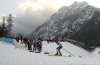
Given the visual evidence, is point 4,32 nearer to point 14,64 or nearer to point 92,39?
point 14,64

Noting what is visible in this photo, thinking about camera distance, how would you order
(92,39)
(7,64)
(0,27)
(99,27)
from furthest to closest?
(99,27), (92,39), (0,27), (7,64)

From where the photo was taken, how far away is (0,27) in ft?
227

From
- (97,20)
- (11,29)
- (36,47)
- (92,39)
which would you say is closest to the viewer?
(36,47)

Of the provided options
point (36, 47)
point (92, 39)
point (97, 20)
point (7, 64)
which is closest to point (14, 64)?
point (7, 64)

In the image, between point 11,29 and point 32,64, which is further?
point 11,29

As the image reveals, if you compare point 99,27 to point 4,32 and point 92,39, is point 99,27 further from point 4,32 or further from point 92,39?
point 4,32

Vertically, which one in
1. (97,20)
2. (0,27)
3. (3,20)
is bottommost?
(0,27)

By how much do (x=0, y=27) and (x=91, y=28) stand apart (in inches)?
4189

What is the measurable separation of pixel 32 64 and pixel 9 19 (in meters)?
64.4

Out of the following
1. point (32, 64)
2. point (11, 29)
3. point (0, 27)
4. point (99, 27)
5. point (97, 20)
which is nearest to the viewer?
point (32, 64)

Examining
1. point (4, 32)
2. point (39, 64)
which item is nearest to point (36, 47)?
point (39, 64)

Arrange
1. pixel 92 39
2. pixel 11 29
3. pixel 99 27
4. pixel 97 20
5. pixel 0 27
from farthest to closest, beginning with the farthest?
pixel 97 20 < pixel 99 27 < pixel 92 39 < pixel 0 27 < pixel 11 29

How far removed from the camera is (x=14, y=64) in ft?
21.6

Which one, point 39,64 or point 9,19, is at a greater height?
point 9,19
